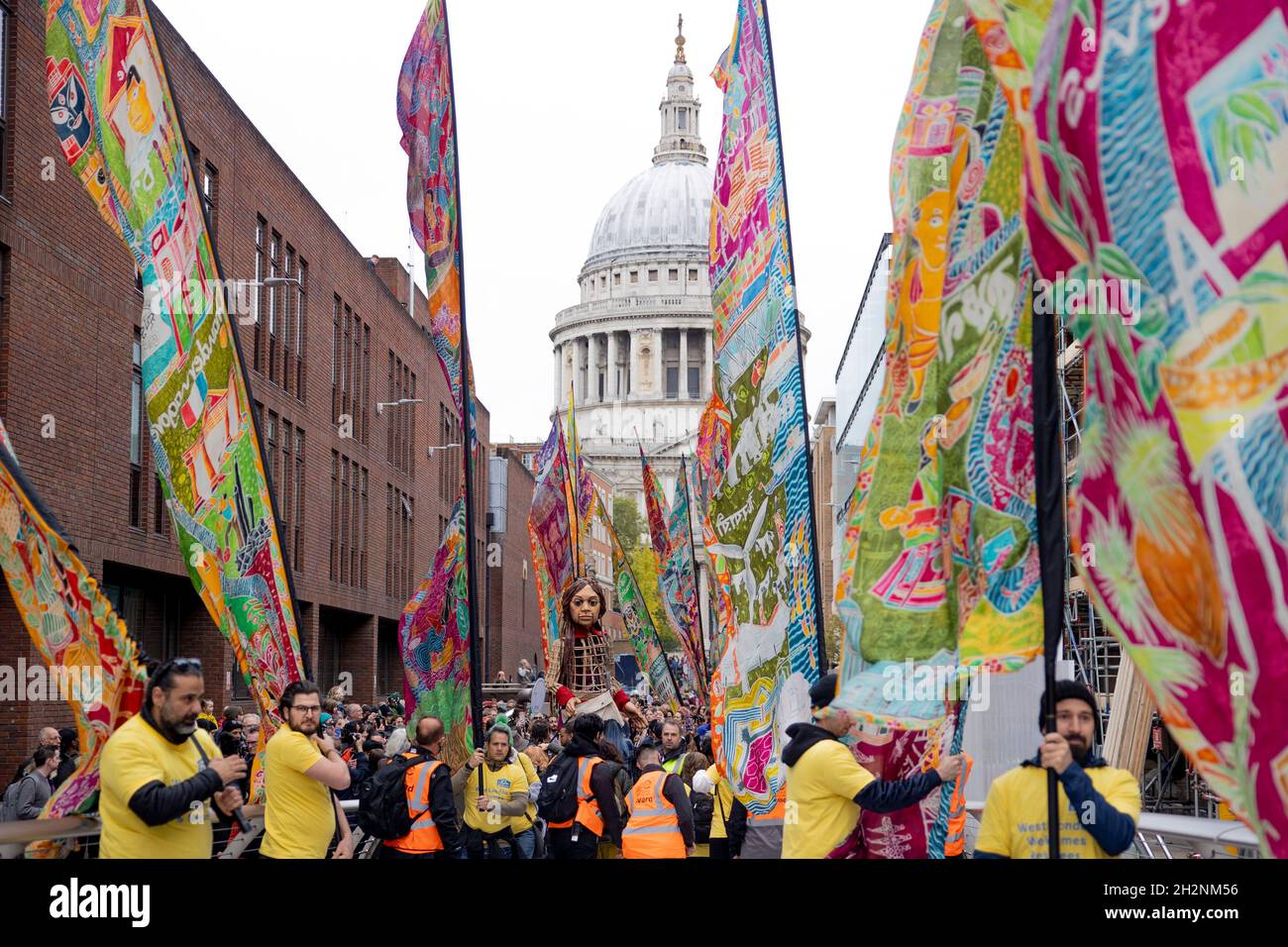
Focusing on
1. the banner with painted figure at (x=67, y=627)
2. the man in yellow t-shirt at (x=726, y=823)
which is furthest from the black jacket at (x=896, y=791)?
the banner with painted figure at (x=67, y=627)

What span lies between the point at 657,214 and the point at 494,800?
146 meters

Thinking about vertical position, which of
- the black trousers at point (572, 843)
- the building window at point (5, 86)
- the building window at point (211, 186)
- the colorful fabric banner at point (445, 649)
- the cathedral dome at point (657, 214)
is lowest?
the black trousers at point (572, 843)

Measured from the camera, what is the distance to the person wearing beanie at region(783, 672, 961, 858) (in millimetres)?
6082

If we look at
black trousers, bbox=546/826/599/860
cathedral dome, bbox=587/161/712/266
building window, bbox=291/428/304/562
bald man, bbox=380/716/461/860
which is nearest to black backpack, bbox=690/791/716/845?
black trousers, bbox=546/826/599/860

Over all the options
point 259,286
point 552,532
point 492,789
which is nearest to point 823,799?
point 492,789

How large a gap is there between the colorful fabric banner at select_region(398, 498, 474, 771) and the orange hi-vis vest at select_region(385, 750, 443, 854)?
0.36 meters

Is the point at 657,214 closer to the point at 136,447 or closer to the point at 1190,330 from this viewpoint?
the point at 136,447

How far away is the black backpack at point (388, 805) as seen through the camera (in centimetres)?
952

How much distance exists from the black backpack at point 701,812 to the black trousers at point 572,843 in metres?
0.68

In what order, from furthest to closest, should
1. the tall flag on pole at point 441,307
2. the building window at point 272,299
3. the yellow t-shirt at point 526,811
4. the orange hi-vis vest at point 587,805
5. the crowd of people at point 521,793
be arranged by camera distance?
the building window at point 272,299 → the yellow t-shirt at point 526,811 → the orange hi-vis vest at point 587,805 → the tall flag on pole at point 441,307 → the crowd of people at point 521,793

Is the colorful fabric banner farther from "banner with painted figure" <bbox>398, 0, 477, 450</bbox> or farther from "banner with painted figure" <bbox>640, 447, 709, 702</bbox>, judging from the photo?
"banner with painted figure" <bbox>640, 447, 709, 702</bbox>

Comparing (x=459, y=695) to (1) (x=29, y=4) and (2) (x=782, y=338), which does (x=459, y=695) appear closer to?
(2) (x=782, y=338)

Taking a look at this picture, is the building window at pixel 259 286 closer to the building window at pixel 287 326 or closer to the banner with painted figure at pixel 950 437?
the building window at pixel 287 326
